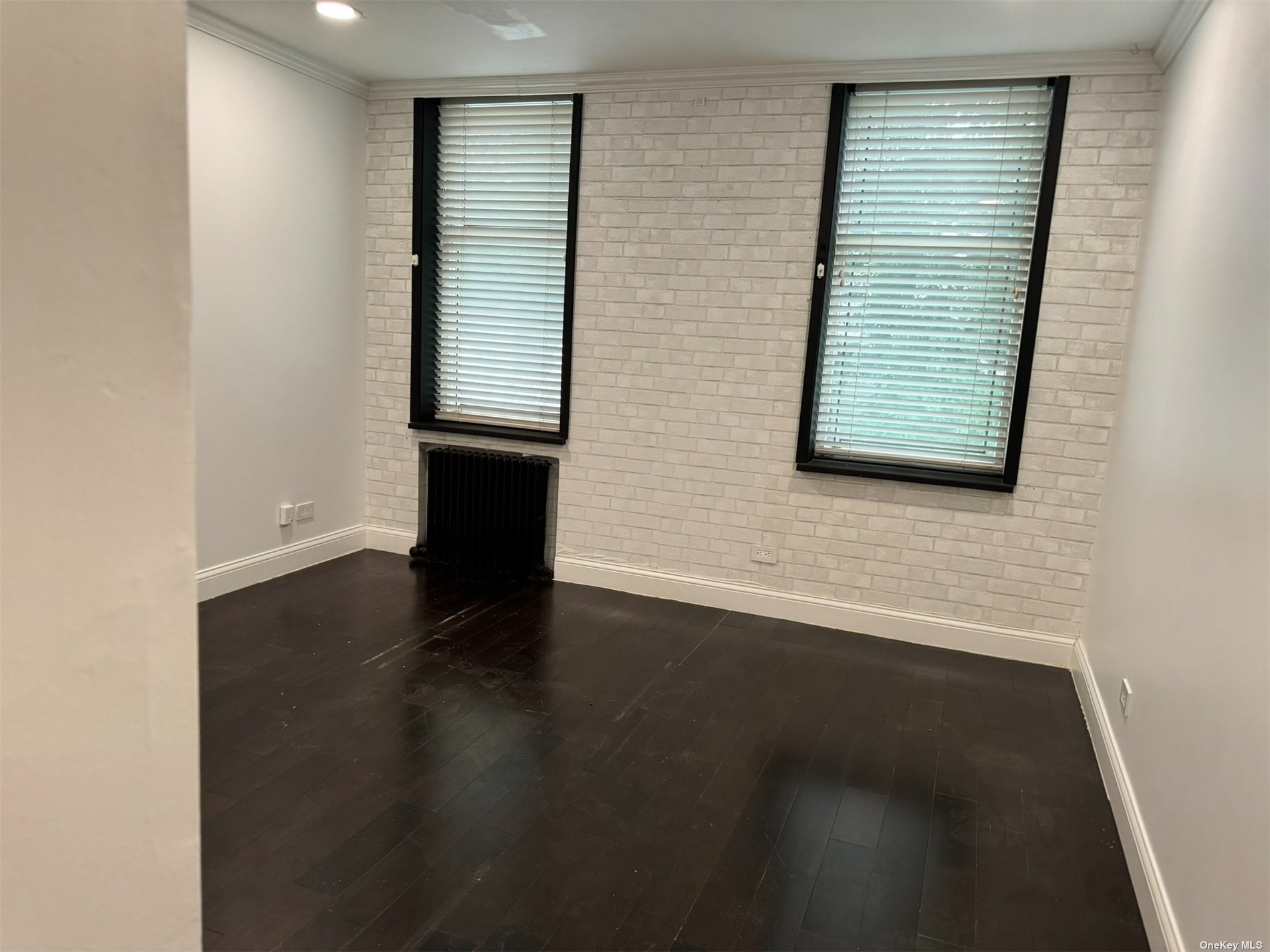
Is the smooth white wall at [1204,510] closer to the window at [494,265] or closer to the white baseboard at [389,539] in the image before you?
the window at [494,265]

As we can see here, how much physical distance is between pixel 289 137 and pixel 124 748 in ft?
14.8

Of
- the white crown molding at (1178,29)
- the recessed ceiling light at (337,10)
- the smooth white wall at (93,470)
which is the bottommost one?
the smooth white wall at (93,470)

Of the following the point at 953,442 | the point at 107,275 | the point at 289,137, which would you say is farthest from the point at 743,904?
the point at 289,137

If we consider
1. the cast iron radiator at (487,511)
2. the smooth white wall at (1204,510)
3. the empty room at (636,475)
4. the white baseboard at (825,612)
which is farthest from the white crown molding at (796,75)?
the white baseboard at (825,612)

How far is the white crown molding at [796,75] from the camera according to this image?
3.72m

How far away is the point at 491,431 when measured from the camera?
501 cm

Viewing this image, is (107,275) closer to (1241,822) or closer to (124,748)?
(124,748)

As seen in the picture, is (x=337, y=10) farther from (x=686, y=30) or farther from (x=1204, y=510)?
(x=1204, y=510)

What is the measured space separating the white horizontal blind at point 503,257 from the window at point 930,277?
4.93 feet

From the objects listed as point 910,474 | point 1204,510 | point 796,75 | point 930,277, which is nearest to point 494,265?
point 796,75

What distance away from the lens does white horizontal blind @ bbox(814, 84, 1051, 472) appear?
396 centimetres

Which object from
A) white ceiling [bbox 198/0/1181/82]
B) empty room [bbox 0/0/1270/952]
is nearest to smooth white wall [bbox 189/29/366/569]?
empty room [bbox 0/0/1270/952]

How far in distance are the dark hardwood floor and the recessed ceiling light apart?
2756mm

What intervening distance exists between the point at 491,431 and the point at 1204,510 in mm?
3643
